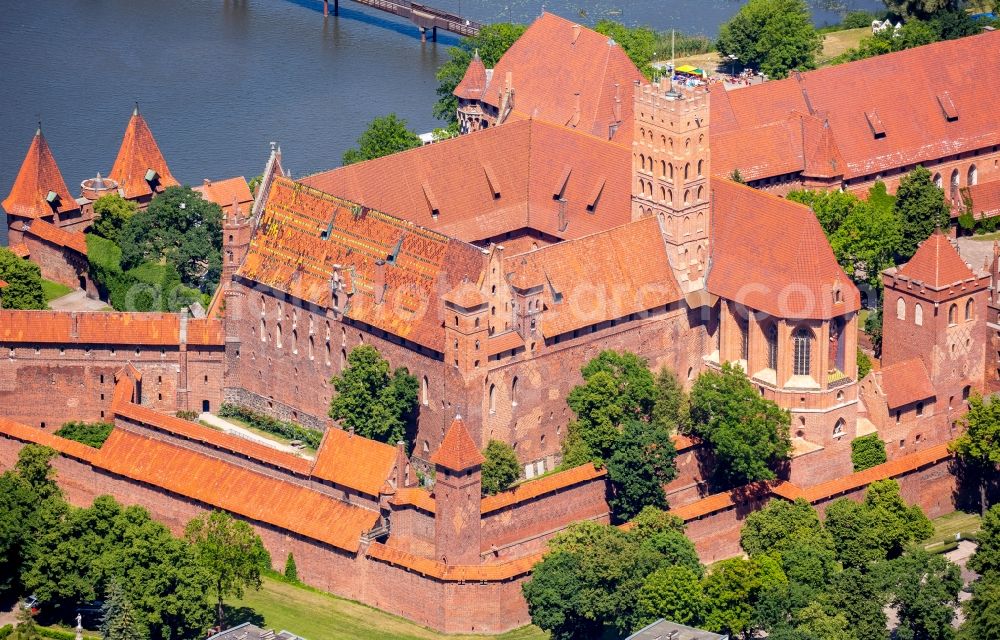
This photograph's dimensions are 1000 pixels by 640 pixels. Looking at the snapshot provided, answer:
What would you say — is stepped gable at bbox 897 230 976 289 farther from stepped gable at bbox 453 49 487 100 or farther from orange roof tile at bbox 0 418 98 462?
orange roof tile at bbox 0 418 98 462

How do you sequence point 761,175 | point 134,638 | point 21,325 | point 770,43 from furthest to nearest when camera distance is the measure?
point 770,43, point 761,175, point 21,325, point 134,638

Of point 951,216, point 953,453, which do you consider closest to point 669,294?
point 953,453

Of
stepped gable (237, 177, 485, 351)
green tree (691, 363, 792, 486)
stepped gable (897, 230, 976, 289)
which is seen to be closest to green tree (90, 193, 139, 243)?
stepped gable (237, 177, 485, 351)

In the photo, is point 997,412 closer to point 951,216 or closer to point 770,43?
point 951,216

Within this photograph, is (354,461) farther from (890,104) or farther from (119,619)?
(890,104)

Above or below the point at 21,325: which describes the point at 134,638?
below

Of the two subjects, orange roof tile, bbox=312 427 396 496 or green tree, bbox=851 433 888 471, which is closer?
orange roof tile, bbox=312 427 396 496

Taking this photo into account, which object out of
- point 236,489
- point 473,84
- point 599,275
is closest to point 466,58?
point 473,84
